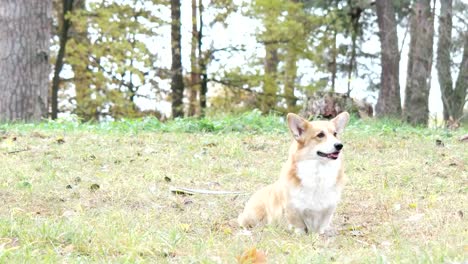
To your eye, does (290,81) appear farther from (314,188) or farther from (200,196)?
(314,188)

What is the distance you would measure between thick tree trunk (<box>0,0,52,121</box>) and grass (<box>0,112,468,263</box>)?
154cm

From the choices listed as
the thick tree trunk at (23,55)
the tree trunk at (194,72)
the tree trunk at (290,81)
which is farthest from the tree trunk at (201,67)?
the thick tree trunk at (23,55)

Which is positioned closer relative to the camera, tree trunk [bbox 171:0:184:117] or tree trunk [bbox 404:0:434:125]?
tree trunk [bbox 404:0:434:125]

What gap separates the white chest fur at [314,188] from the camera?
4.81m

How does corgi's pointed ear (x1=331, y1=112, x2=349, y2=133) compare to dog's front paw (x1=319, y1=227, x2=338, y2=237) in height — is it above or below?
above

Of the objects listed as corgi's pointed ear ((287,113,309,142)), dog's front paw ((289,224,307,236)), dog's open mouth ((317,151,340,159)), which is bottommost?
dog's front paw ((289,224,307,236))

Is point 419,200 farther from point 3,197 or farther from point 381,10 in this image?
point 381,10

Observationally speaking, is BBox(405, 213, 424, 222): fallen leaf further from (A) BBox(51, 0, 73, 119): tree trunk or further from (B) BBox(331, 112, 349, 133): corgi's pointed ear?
(A) BBox(51, 0, 73, 119): tree trunk

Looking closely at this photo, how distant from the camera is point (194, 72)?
66.9ft

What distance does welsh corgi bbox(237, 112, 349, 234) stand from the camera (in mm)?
4812

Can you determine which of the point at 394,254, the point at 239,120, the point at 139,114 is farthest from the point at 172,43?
the point at 394,254

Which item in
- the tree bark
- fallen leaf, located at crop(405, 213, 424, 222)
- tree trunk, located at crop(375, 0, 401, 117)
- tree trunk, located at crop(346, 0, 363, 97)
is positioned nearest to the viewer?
fallen leaf, located at crop(405, 213, 424, 222)

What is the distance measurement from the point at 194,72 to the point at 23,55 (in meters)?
9.28

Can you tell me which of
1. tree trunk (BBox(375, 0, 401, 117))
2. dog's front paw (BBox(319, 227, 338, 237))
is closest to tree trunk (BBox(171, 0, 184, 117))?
tree trunk (BBox(375, 0, 401, 117))
